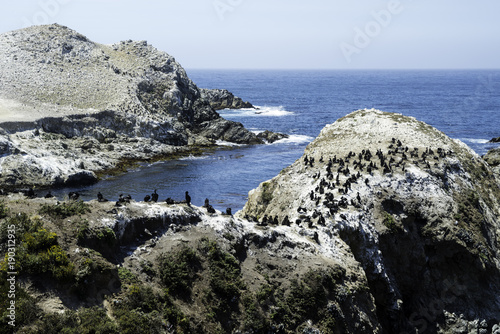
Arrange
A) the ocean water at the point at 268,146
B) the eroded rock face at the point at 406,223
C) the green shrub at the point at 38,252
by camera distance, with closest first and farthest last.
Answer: the green shrub at the point at 38,252 < the eroded rock face at the point at 406,223 < the ocean water at the point at 268,146

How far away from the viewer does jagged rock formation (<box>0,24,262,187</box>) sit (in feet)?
221

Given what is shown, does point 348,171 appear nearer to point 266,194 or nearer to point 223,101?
point 266,194

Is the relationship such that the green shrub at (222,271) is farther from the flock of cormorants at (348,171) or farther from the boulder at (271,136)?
the boulder at (271,136)

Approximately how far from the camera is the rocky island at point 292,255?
2331cm

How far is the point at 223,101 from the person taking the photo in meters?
161

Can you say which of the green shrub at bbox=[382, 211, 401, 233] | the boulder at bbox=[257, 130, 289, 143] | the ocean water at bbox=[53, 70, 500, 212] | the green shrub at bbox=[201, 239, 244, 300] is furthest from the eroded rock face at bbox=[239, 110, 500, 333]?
the boulder at bbox=[257, 130, 289, 143]

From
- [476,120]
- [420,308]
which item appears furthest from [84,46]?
[476,120]

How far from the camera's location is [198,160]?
85.1 m

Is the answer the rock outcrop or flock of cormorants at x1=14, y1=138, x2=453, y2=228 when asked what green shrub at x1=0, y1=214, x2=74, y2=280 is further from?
the rock outcrop

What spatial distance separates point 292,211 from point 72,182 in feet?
127

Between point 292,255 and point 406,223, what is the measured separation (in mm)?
13552

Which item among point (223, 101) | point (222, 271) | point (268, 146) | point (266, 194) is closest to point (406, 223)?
point (266, 194)

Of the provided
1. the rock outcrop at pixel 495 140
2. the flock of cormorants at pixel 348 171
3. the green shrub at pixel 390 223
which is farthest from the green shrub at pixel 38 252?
the rock outcrop at pixel 495 140

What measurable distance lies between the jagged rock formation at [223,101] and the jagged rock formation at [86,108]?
41297 millimetres
